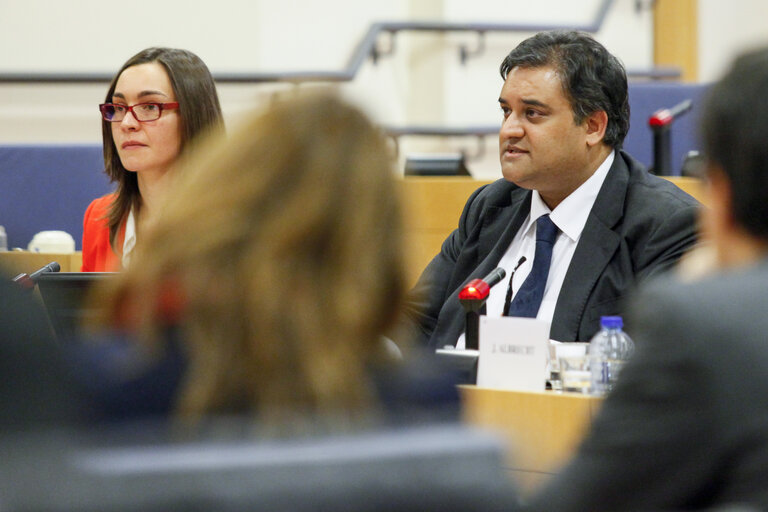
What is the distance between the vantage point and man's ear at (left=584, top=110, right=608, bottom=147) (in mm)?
2701

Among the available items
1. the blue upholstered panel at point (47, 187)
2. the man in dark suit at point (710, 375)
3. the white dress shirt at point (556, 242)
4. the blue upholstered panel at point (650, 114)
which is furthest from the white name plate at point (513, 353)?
the blue upholstered panel at point (650, 114)

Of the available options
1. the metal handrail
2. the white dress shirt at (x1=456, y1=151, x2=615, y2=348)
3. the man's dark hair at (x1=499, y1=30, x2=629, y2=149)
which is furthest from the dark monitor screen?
the metal handrail

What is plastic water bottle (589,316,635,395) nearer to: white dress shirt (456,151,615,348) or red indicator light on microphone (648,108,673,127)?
white dress shirt (456,151,615,348)

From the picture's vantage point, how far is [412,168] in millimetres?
3793

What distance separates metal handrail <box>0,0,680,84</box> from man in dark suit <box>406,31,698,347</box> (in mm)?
2604

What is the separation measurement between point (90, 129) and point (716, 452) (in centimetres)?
489

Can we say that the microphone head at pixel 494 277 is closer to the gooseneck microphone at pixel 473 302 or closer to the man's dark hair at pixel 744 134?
the gooseneck microphone at pixel 473 302

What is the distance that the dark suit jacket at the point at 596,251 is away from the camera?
241cm

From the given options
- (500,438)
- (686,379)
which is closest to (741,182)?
(686,379)

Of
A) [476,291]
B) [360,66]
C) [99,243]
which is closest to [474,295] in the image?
[476,291]

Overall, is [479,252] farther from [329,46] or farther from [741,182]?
[329,46]

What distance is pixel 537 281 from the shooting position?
253cm

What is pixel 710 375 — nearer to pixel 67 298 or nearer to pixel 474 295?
pixel 67 298

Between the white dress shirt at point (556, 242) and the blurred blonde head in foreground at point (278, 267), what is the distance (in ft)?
5.14
